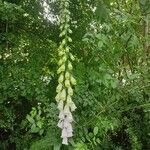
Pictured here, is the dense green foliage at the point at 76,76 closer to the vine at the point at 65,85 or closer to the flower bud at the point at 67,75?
the vine at the point at 65,85

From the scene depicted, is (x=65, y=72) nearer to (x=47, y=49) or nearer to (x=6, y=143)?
(x=47, y=49)

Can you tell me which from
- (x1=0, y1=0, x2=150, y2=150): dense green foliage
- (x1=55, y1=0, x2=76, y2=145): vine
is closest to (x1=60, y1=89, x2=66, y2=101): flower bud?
(x1=55, y1=0, x2=76, y2=145): vine

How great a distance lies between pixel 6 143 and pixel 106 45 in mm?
1612

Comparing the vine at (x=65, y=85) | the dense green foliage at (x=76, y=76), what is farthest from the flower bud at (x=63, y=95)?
the dense green foliage at (x=76, y=76)

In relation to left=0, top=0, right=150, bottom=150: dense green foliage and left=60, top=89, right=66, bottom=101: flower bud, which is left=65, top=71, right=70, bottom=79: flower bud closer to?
left=60, top=89, right=66, bottom=101: flower bud

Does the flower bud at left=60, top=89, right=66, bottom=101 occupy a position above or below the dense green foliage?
below

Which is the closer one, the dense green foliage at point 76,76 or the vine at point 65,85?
the vine at point 65,85

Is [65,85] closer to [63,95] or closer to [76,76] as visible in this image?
[63,95]

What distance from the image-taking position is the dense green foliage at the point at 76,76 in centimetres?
358

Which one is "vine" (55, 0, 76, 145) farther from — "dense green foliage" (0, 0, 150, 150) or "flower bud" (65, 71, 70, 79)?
"dense green foliage" (0, 0, 150, 150)

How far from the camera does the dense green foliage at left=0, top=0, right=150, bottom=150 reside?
3.58 m

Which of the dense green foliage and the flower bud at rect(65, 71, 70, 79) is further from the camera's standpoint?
the dense green foliage

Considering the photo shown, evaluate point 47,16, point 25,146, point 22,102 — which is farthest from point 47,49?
point 25,146

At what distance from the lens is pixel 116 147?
4590mm
